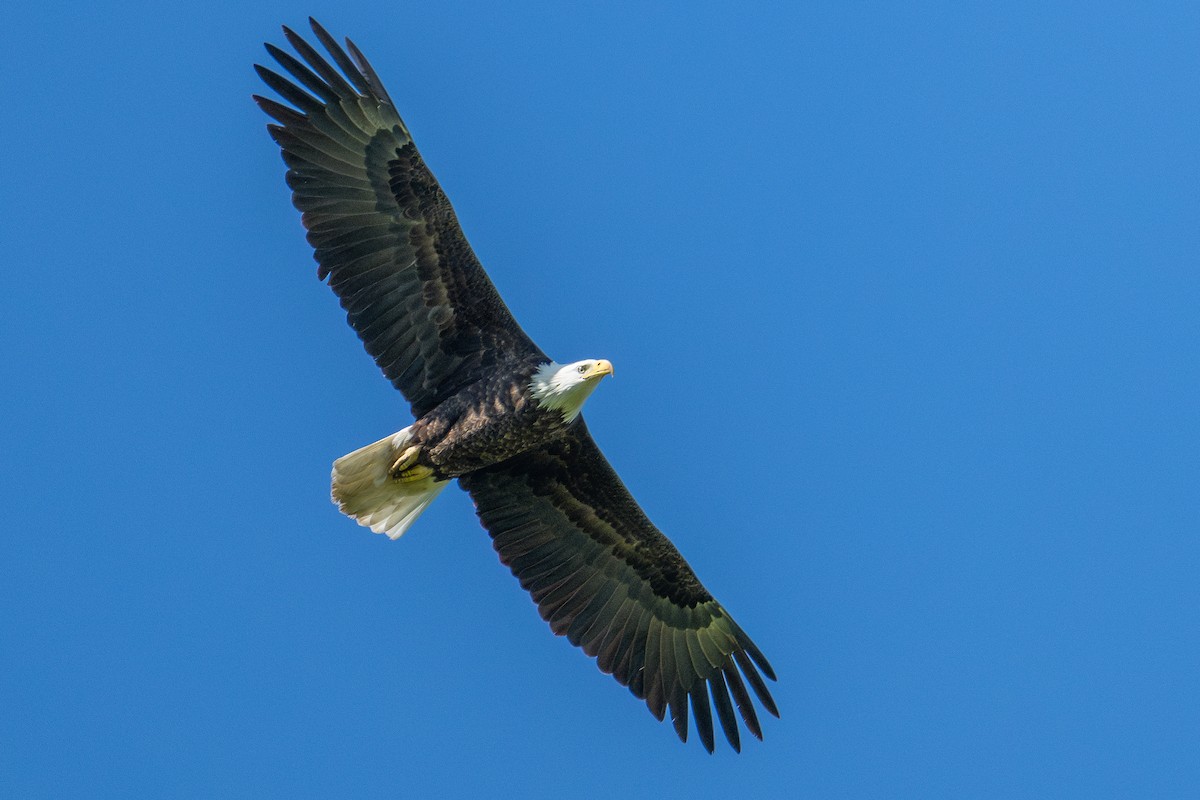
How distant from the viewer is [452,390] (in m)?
13.8

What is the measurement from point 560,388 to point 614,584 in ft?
7.50

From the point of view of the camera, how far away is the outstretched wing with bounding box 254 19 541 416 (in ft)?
44.2

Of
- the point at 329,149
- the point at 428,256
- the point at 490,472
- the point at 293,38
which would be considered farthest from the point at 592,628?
the point at 293,38

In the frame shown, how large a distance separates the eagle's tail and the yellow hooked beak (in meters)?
1.79

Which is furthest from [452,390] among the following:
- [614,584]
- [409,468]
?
[614,584]

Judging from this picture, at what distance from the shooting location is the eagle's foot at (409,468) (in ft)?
45.4

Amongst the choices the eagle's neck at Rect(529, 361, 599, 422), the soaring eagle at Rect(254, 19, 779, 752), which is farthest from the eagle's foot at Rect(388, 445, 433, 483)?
the eagle's neck at Rect(529, 361, 599, 422)

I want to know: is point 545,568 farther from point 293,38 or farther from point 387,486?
point 293,38

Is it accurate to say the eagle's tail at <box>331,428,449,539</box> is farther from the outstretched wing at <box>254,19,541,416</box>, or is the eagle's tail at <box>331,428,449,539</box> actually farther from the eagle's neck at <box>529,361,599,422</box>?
the eagle's neck at <box>529,361,599,422</box>

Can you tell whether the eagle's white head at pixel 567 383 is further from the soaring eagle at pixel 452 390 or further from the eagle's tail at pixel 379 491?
the eagle's tail at pixel 379 491

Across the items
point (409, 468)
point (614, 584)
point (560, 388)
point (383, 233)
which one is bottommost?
point (614, 584)

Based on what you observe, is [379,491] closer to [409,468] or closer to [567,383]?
[409,468]

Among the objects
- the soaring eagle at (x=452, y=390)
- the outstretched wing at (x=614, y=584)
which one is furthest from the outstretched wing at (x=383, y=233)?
the outstretched wing at (x=614, y=584)

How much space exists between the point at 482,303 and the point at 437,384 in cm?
75
